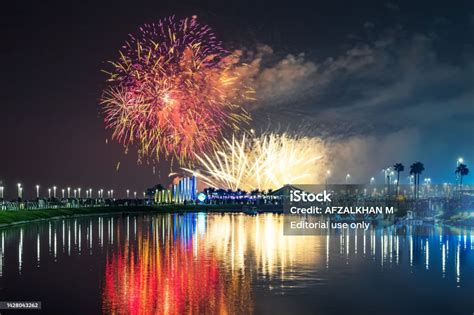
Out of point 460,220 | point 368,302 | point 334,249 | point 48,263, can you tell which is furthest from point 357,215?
point 368,302

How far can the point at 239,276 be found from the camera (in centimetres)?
2986

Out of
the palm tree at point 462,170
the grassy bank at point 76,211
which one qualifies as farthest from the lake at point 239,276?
the palm tree at point 462,170

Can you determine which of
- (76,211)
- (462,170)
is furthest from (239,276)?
(462,170)

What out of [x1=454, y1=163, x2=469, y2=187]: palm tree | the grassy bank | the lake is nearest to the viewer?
the lake

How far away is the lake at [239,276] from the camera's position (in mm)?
23047

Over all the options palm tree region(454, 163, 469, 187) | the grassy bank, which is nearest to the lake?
the grassy bank

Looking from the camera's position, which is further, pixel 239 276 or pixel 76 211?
pixel 76 211

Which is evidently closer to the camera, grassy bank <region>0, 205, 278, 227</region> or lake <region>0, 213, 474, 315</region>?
lake <region>0, 213, 474, 315</region>

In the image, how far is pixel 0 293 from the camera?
2533 cm

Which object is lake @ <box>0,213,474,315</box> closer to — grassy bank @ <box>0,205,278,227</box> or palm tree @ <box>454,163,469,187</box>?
grassy bank @ <box>0,205,278,227</box>

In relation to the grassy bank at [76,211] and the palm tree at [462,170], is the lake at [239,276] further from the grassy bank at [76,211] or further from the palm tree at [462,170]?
the palm tree at [462,170]

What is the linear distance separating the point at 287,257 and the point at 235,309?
1643cm

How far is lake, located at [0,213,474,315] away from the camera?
23.0 m

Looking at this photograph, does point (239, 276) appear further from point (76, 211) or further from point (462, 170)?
point (462, 170)
